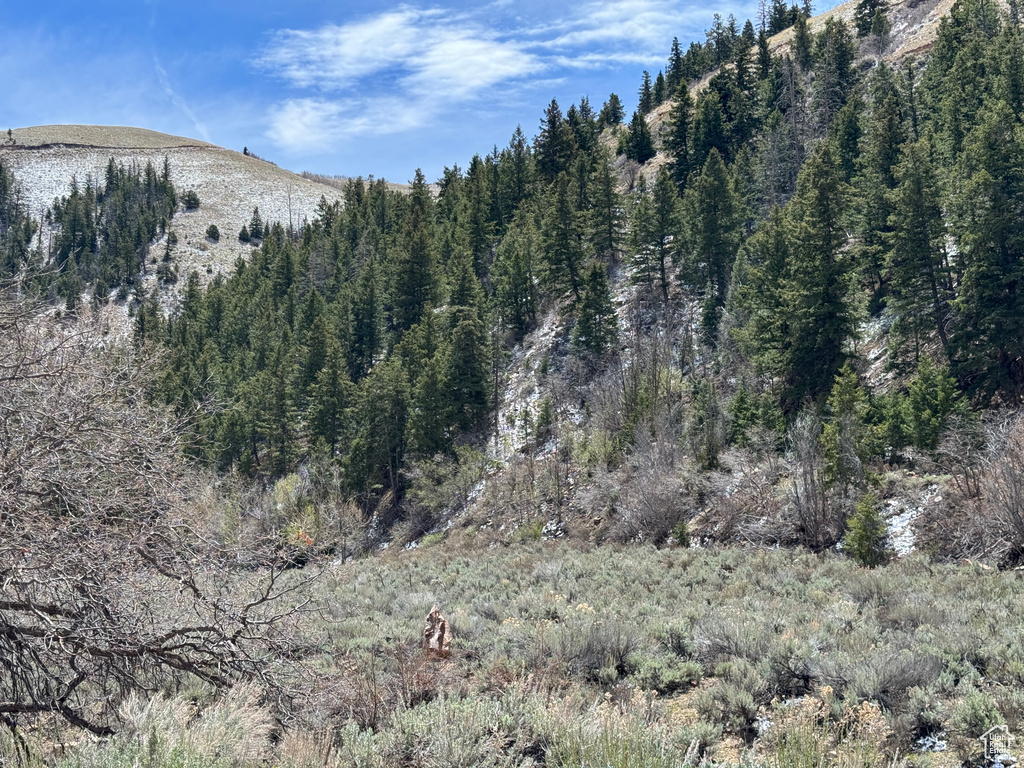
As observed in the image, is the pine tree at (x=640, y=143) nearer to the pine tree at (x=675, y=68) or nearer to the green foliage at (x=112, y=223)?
the pine tree at (x=675, y=68)

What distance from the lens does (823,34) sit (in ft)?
258

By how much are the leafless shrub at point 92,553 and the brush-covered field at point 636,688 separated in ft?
1.49

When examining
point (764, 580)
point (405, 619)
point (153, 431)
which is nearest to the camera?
point (153, 431)

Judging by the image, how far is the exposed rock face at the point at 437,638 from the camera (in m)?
9.23

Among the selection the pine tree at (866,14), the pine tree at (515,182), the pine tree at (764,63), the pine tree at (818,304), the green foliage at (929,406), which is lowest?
the green foliage at (929,406)

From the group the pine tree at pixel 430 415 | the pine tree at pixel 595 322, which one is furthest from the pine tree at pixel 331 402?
the pine tree at pixel 595 322

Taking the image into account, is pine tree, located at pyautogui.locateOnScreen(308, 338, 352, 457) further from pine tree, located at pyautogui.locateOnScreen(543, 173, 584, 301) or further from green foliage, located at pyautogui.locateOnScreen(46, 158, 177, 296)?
green foliage, located at pyautogui.locateOnScreen(46, 158, 177, 296)

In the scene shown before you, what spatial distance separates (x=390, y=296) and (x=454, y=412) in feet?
62.6

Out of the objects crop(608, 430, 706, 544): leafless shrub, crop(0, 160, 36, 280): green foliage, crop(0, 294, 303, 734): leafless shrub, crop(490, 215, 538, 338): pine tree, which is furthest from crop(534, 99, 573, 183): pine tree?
crop(0, 160, 36, 280): green foliage

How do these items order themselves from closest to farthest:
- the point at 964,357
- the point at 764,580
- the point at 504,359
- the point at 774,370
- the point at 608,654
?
the point at 608,654 → the point at 764,580 → the point at 964,357 → the point at 774,370 → the point at 504,359

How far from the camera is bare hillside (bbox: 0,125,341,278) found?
13062 cm

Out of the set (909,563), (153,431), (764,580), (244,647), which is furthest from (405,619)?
(909,563)

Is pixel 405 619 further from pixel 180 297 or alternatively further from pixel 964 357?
pixel 180 297

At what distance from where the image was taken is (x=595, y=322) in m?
46.2
